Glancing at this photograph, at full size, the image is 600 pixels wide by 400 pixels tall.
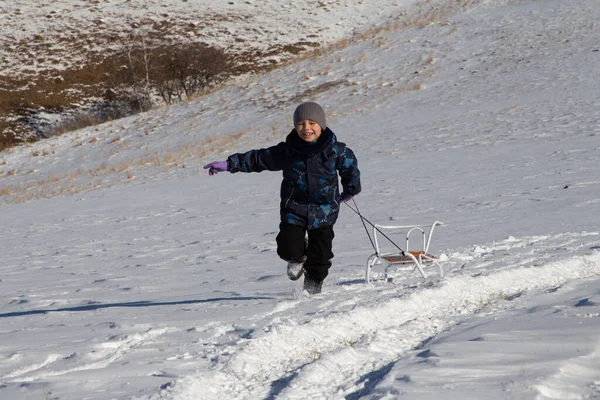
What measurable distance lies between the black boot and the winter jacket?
0.47 m

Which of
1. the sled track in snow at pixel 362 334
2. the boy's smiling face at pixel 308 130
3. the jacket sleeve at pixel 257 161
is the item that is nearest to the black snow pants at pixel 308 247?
the sled track in snow at pixel 362 334

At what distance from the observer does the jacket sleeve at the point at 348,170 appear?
4.99m

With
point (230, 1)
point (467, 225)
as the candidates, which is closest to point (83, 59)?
point (230, 1)

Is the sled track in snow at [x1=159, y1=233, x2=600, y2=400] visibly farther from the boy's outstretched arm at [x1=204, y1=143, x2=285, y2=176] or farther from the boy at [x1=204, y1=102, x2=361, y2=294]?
the boy's outstretched arm at [x1=204, y1=143, x2=285, y2=176]

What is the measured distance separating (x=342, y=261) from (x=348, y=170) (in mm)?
2123

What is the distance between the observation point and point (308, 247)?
5.20m

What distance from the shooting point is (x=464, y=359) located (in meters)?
3.02

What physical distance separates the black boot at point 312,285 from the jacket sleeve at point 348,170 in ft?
2.38

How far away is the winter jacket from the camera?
16.1 feet

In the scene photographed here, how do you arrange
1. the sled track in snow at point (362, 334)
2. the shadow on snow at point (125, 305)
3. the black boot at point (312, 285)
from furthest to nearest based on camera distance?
the shadow on snow at point (125, 305)
the black boot at point (312, 285)
the sled track in snow at point (362, 334)

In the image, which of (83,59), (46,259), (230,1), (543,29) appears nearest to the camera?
(46,259)

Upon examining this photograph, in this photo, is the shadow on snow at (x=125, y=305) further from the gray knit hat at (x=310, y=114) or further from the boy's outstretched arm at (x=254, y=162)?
the gray knit hat at (x=310, y=114)

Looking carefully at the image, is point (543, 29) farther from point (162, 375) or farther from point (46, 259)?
point (162, 375)

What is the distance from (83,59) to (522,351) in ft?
127
